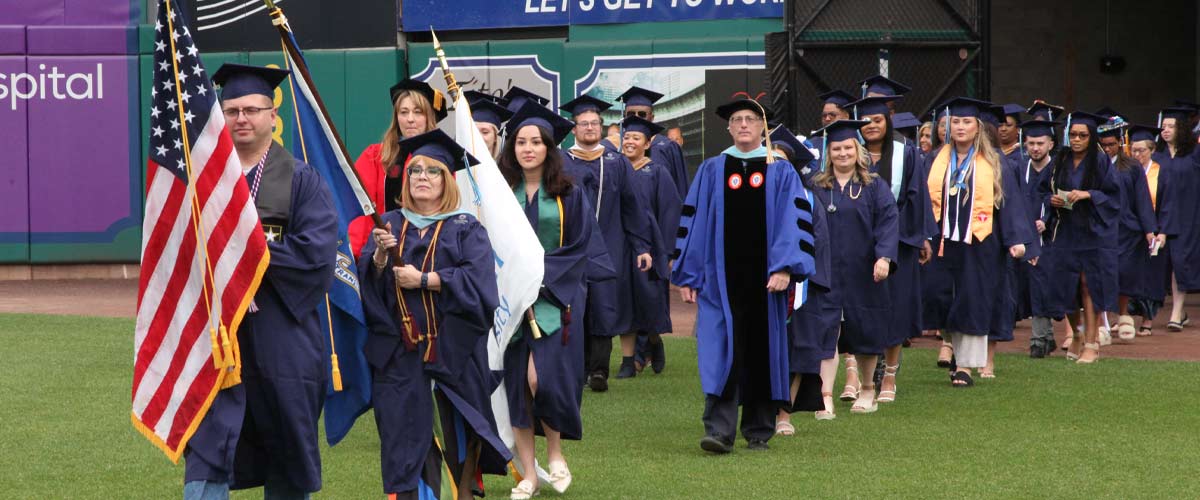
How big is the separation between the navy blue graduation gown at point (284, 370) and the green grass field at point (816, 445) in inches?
75.8

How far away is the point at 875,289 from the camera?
10.2 meters

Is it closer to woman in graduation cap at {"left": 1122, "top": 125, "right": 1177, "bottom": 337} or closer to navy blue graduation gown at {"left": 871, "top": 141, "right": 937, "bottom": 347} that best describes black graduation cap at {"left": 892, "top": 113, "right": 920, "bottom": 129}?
navy blue graduation gown at {"left": 871, "top": 141, "right": 937, "bottom": 347}

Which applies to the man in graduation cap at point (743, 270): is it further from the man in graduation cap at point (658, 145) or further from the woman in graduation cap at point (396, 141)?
the man in graduation cap at point (658, 145)

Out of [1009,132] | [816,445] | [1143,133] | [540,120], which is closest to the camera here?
[540,120]

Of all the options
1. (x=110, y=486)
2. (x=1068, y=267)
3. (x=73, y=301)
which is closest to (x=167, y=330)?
(x=110, y=486)

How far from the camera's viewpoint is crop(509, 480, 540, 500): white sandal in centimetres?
743

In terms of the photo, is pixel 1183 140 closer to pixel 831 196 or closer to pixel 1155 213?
pixel 1155 213

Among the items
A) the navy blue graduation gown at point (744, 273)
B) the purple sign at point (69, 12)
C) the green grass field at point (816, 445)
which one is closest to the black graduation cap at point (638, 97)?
the green grass field at point (816, 445)

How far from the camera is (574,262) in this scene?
7.68m

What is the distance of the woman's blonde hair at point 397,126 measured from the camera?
7750 millimetres

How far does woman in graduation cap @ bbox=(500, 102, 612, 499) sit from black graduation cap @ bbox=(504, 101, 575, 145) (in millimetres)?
92

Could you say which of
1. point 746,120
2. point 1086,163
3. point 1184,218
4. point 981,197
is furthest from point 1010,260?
point 1184,218

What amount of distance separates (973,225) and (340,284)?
6.35 meters

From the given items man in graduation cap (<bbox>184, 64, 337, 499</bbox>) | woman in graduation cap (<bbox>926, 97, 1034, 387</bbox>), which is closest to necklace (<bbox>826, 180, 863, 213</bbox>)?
woman in graduation cap (<bbox>926, 97, 1034, 387</bbox>)
